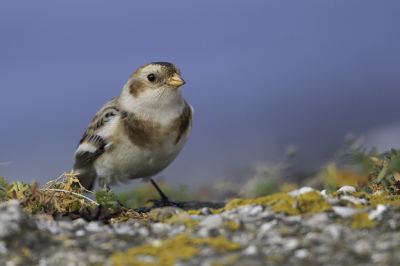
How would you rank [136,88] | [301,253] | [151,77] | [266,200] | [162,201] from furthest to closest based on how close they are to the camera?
[162,201] < [136,88] < [151,77] < [266,200] < [301,253]

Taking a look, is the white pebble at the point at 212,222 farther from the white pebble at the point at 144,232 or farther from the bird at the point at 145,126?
the bird at the point at 145,126

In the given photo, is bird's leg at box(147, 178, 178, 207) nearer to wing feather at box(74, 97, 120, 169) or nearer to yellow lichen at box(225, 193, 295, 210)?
wing feather at box(74, 97, 120, 169)

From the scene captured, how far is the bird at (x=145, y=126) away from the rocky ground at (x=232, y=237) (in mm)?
1973

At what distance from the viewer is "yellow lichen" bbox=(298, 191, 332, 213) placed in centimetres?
270

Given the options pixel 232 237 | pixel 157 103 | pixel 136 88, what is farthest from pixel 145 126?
pixel 232 237

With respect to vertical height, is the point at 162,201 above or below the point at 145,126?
below

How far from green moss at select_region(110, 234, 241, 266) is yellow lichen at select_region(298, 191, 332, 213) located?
0.67 meters

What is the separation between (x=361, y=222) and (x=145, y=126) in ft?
9.38

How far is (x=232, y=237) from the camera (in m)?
2.37

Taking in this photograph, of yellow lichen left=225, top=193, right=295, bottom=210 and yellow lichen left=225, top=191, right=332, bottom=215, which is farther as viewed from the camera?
yellow lichen left=225, top=193, right=295, bottom=210

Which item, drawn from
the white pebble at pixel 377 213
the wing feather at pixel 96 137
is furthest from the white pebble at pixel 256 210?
the wing feather at pixel 96 137

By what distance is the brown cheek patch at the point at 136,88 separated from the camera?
16.4 ft

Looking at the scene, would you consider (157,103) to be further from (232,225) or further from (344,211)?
(344,211)

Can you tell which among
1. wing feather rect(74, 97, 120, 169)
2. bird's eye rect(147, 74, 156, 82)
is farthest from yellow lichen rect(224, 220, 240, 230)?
wing feather rect(74, 97, 120, 169)
